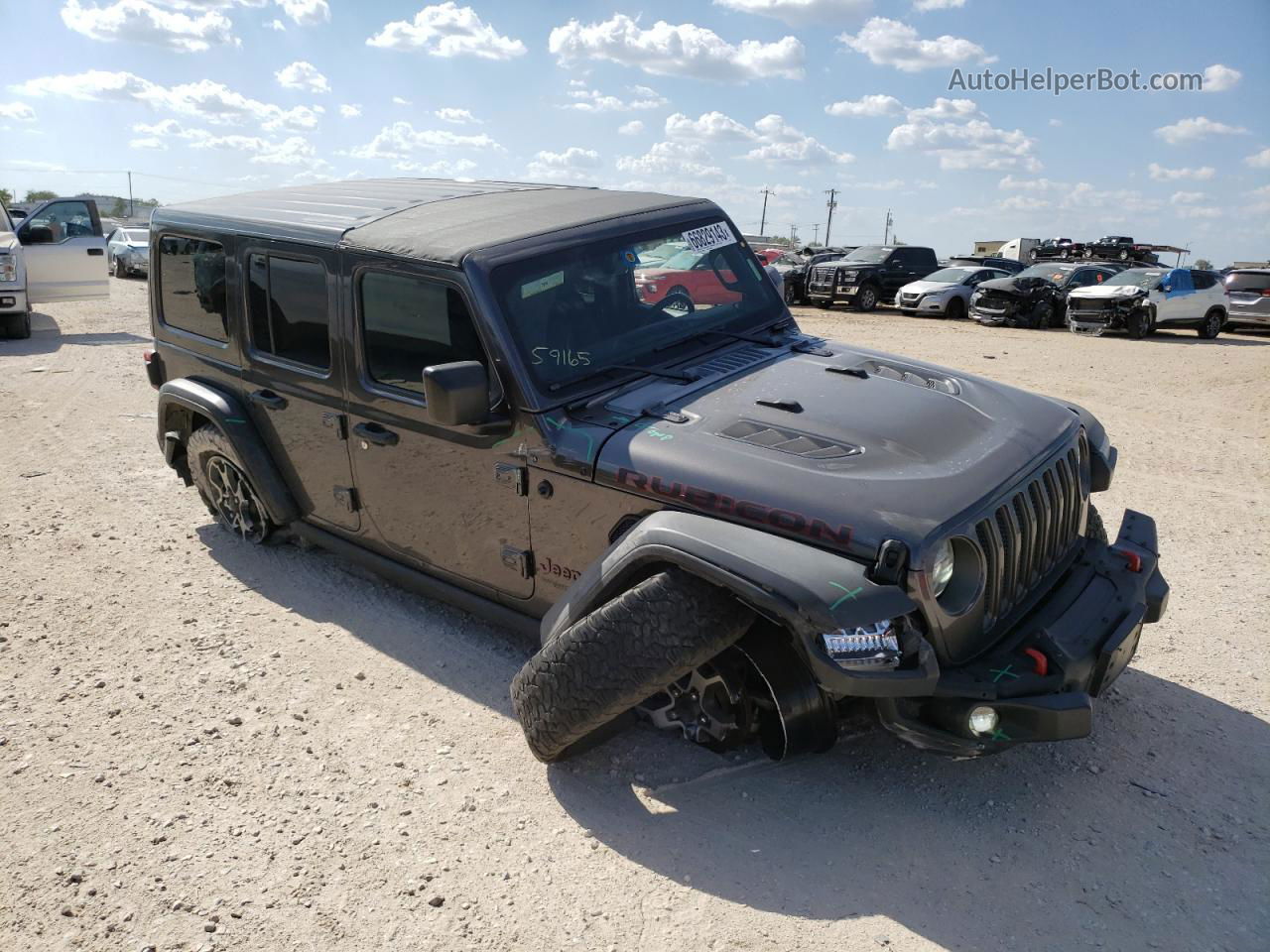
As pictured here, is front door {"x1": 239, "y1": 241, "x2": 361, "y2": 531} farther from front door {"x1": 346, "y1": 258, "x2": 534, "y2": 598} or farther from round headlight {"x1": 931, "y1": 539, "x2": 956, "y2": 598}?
round headlight {"x1": 931, "y1": 539, "x2": 956, "y2": 598}

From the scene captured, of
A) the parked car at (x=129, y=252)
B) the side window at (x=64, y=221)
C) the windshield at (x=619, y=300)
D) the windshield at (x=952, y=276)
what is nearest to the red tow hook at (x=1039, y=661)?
the windshield at (x=619, y=300)

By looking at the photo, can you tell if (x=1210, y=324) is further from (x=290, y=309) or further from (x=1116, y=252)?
(x=290, y=309)

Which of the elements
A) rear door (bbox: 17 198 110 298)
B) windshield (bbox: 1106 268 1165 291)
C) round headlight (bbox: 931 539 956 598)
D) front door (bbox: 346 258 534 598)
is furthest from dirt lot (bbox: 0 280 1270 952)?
windshield (bbox: 1106 268 1165 291)

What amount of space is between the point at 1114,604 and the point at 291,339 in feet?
12.0

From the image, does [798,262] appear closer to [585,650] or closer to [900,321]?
[900,321]

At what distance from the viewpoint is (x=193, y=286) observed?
5188 millimetres

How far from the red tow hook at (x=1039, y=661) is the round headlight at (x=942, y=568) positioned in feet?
1.10

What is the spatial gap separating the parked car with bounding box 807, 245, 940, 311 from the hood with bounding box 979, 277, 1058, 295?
3104 mm

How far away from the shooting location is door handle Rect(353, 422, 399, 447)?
4098mm

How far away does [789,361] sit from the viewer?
4.05 metres

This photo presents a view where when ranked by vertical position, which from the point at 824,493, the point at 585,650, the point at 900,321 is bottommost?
the point at 900,321

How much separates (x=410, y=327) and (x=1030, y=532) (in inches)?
98.0

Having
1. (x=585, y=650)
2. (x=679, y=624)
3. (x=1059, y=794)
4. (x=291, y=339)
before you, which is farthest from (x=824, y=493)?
(x=291, y=339)

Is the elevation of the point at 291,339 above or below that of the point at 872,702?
above
